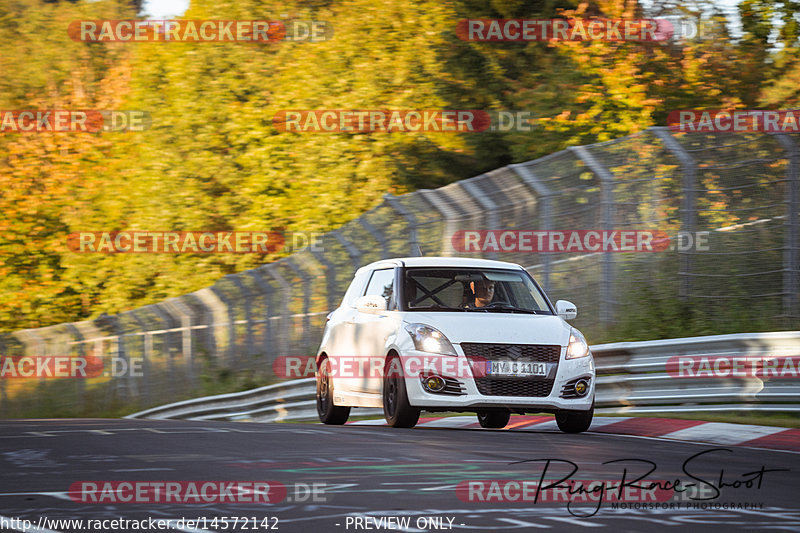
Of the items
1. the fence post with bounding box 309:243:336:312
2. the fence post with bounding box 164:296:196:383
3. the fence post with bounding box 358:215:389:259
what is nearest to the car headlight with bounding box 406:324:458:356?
the fence post with bounding box 358:215:389:259

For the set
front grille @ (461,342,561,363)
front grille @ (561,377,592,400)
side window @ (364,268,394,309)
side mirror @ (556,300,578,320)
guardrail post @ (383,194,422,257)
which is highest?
guardrail post @ (383,194,422,257)

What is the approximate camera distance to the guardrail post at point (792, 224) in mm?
14367

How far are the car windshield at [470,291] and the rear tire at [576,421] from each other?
3.72ft

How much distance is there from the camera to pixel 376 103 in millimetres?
29938

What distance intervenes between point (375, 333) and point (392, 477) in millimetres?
4759

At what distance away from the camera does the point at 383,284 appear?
13.5 meters

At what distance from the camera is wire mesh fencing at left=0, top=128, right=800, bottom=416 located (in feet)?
49.5

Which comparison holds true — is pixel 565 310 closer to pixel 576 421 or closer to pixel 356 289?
pixel 576 421

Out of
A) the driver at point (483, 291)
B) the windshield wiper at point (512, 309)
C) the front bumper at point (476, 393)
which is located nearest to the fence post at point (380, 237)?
the driver at point (483, 291)

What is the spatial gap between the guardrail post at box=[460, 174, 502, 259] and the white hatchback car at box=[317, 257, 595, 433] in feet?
11.4

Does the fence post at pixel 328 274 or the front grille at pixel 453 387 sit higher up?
the fence post at pixel 328 274

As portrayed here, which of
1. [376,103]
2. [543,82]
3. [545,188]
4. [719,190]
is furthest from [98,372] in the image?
[719,190]

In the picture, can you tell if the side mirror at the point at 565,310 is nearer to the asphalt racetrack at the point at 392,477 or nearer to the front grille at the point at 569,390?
the front grille at the point at 569,390

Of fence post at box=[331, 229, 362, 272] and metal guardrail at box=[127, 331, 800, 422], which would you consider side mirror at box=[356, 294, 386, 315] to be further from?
fence post at box=[331, 229, 362, 272]
